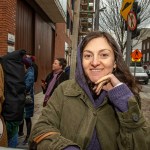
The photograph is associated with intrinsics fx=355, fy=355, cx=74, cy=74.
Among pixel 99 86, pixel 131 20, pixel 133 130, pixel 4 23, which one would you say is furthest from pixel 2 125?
pixel 131 20

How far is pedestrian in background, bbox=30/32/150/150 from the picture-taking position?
1.85 meters

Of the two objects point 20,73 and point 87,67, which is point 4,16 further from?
point 87,67


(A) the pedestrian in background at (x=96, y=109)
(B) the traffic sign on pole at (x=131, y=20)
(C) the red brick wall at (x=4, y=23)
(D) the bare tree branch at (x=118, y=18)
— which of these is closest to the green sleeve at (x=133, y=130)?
(A) the pedestrian in background at (x=96, y=109)

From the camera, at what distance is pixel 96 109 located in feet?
6.41

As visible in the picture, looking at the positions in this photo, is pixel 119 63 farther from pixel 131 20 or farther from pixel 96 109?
pixel 131 20

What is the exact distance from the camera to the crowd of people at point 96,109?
185 cm

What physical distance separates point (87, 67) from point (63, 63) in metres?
4.87

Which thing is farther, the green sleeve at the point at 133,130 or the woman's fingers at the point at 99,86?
the woman's fingers at the point at 99,86

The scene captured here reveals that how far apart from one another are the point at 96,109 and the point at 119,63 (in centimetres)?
34

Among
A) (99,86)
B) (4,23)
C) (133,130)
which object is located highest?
(4,23)

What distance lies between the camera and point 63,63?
6.89 meters

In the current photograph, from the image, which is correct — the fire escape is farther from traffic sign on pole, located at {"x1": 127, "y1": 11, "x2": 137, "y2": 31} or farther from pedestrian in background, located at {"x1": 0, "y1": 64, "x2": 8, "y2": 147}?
pedestrian in background, located at {"x1": 0, "y1": 64, "x2": 8, "y2": 147}

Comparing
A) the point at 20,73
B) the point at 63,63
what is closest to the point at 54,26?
the point at 63,63

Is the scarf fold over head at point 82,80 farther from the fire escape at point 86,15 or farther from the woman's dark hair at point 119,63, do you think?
the fire escape at point 86,15
